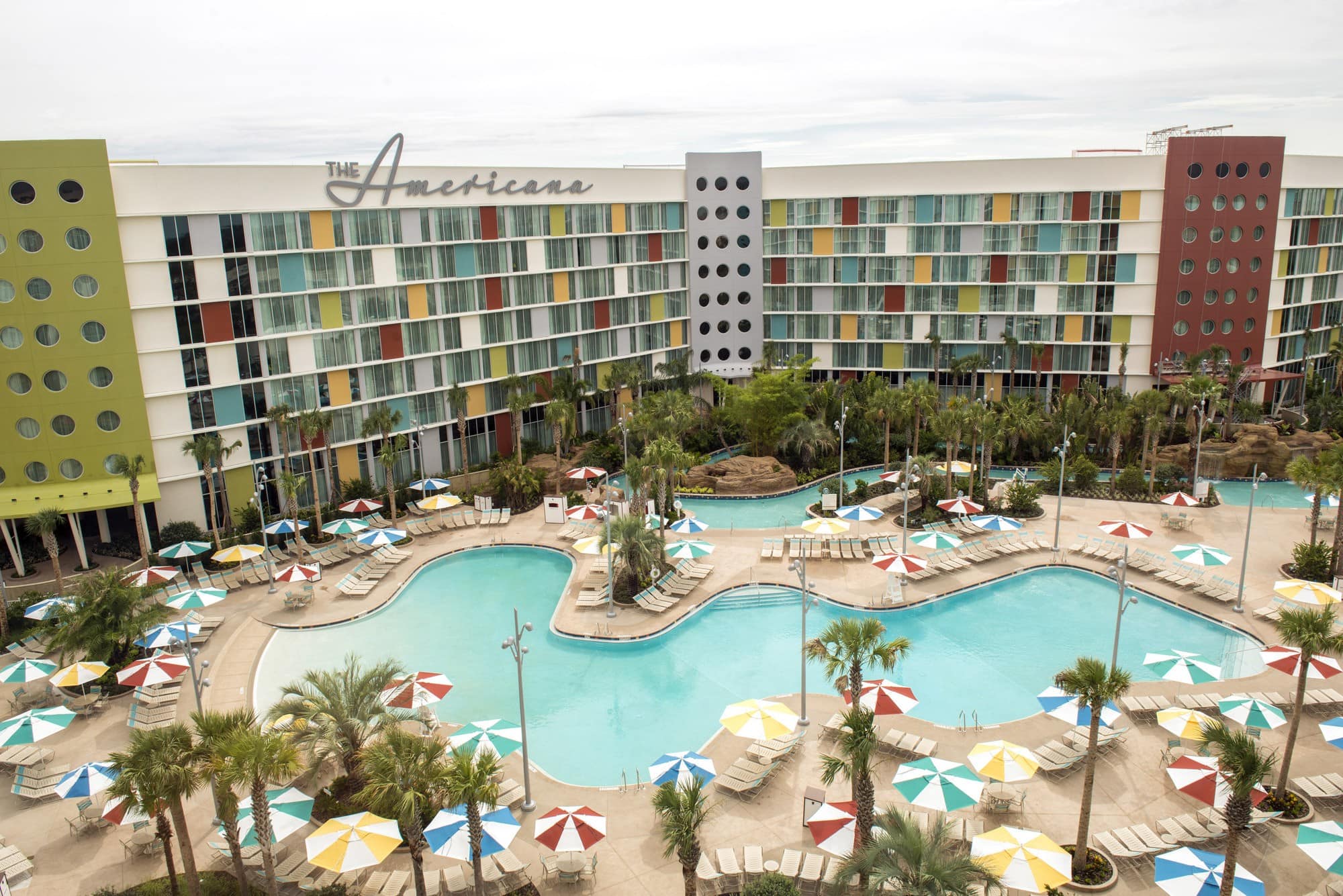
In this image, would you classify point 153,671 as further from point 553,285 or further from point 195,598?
point 553,285

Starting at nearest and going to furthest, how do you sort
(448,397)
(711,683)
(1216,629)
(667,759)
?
(667,759), (711,683), (1216,629), (448,397)

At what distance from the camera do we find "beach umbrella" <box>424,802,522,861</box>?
68.0 ft

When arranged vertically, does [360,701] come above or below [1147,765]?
above

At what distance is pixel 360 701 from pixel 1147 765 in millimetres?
20517

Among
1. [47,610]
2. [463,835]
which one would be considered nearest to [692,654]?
[463,835]

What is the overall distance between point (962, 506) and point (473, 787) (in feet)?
95.8

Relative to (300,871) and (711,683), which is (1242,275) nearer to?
(711,683)

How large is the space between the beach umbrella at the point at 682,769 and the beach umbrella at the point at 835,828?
2.93 meters

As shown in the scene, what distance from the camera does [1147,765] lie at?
2517 centimetres

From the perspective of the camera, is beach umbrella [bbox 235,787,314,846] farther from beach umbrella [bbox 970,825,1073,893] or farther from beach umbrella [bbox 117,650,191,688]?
beach umbrella [bbox 970,825,1073,893]

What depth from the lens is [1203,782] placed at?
22.2 m

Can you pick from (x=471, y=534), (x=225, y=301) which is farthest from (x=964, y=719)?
(x=225, y=301)

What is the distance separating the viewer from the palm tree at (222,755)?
748 inches

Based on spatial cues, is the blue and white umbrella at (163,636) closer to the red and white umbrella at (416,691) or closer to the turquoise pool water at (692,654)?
the turquoise pool water at (692,654)
